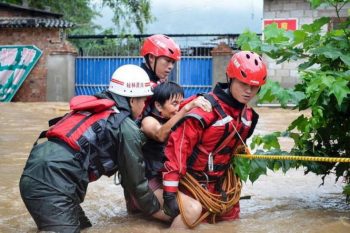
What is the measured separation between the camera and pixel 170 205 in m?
4.13

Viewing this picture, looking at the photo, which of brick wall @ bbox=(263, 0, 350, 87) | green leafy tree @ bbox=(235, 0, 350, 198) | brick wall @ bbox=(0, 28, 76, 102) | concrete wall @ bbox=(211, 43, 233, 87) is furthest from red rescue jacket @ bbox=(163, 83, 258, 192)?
brick wall @ bbox=(0, 28, 76, 102)

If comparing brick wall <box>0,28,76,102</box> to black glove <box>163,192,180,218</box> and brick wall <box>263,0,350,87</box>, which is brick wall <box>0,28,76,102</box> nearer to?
brick wall <box>263,0,350,87</box>

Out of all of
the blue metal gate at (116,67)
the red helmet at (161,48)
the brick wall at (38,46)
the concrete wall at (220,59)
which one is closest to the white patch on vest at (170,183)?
the red helmet at (161,48)

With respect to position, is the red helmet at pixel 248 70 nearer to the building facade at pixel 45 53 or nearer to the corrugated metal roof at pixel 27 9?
the building facade at pixel 45 53

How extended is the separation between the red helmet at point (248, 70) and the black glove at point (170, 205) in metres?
1.01

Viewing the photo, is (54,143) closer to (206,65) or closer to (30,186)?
(30,186)

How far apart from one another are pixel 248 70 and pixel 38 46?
17.4 metres

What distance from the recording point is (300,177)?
6.71 metres

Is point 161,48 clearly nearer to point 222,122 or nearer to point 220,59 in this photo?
point 222,122

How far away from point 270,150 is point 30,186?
2.20 metres

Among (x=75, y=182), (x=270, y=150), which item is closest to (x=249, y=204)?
(x=270, y=150)

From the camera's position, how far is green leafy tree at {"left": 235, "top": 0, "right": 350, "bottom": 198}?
4172 millimetres

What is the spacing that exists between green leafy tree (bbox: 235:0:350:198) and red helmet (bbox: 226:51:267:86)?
15 cm

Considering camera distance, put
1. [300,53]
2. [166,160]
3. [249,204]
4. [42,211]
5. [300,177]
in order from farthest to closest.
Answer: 1. [300,177]
2. [249,204]
3. [300,53]
4. [166,160]
5. [42,211]
